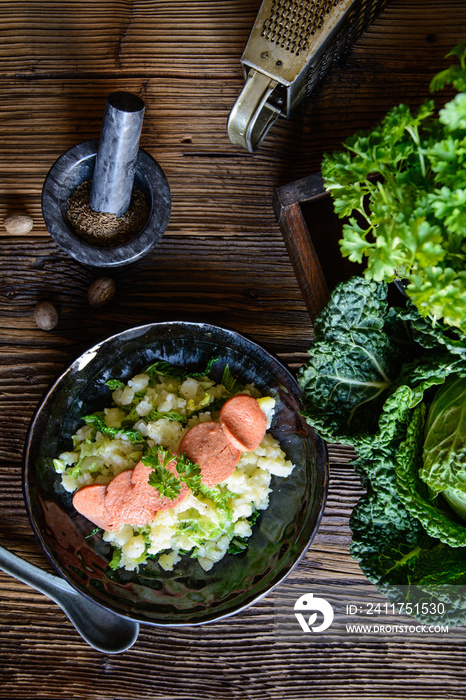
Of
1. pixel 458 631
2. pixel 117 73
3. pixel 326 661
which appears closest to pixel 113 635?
pixel 326 661

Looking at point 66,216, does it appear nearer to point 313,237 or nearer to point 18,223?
point 18,223

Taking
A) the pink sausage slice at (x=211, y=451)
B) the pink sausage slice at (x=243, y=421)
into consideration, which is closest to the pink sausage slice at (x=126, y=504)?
the pink sausage slice at (x=211, y=451)

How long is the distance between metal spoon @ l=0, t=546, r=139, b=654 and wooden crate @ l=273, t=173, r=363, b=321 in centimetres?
133

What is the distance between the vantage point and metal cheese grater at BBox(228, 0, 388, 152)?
1723mm

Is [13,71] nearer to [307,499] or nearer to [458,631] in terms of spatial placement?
[307,499]

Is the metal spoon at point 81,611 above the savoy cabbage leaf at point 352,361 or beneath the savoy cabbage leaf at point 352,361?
beneath

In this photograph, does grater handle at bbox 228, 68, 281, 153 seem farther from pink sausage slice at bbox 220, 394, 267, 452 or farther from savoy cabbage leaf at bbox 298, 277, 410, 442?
pink sausage slice at bbox 220, 394, 267, 452

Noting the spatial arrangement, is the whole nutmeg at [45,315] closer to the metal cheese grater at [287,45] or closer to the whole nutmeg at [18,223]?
the whole nutmeg at [18,223]

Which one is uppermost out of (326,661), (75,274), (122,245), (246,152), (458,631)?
(246,152)

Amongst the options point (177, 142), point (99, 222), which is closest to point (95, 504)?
point (99, 222)

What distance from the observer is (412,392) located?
5.10 feet

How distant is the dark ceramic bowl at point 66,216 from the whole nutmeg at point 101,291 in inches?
6.5

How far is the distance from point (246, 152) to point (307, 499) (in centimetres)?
126

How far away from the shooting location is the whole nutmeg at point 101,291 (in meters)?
1.97
